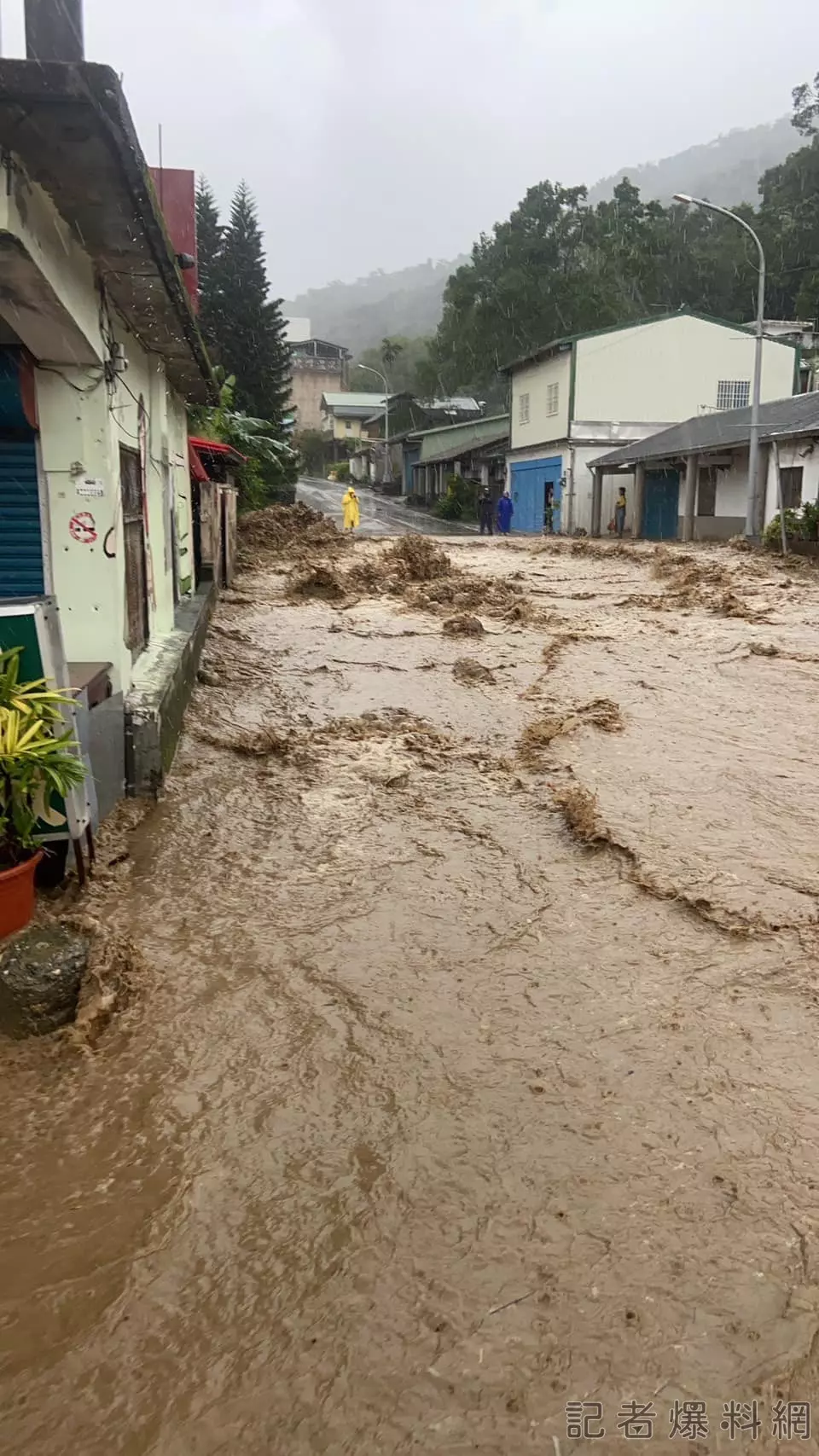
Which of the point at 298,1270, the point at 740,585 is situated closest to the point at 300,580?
the point at 740,585

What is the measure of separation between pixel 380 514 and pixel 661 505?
47.2 ft

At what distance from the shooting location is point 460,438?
165ft

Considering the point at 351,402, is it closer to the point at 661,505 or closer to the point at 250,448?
the point at 661,505

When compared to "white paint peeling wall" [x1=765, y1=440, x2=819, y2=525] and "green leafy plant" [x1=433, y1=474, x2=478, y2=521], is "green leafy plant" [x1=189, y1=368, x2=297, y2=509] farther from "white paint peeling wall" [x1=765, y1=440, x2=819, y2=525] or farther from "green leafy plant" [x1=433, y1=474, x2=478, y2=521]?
"white paint peeling wall" [x1=765, y1=440, x2=819, y2=525]

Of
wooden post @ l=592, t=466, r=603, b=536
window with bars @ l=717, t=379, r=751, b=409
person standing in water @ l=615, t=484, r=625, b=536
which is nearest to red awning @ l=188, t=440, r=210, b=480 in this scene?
person standing in water @ l=615, t=484, r=625, b=536

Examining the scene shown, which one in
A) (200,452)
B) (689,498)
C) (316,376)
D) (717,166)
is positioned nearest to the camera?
(200,452)

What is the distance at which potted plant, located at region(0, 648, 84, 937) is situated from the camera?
149 inches

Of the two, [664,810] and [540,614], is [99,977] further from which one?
[540,614]

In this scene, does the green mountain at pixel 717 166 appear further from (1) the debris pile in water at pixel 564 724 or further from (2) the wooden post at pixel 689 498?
(1) the debris pile in water at pixel 564 724

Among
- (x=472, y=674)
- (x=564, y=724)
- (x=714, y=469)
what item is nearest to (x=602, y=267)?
(x=714, y=469)

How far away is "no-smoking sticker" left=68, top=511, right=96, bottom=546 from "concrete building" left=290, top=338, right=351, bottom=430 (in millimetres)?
83016

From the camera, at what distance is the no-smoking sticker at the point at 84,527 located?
5.59 meters

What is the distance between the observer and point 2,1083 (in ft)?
10.6

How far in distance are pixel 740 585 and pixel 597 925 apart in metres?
12.4
